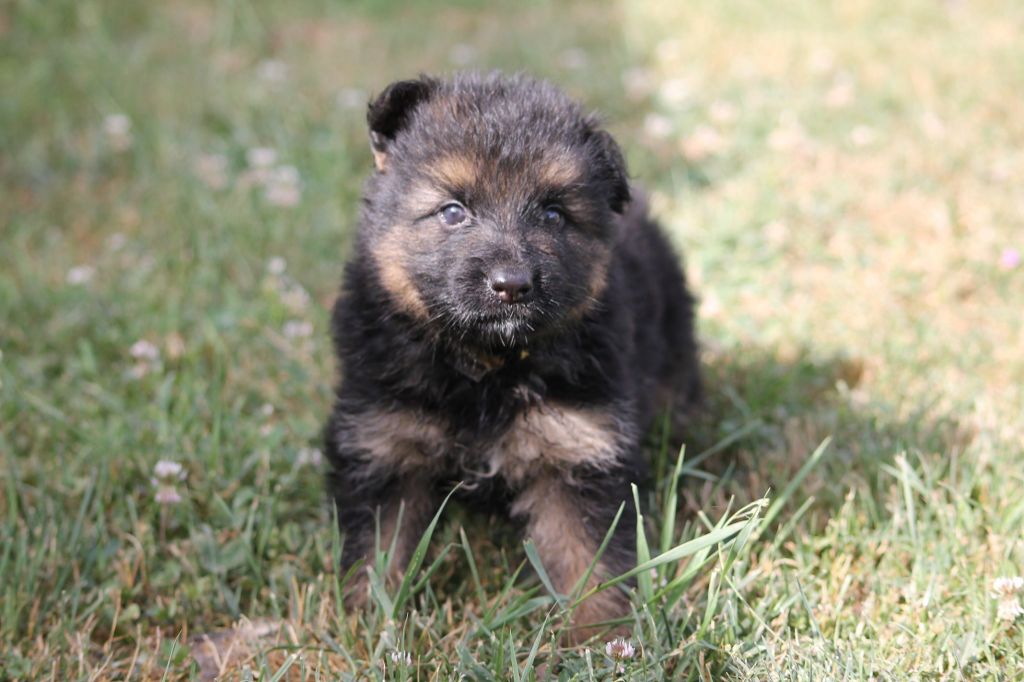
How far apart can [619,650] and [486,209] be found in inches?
46.4

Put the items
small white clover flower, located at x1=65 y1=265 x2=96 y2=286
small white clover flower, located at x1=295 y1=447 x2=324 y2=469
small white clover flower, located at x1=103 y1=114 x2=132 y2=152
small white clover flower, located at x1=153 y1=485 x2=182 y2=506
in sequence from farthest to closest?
small white clover flower, located at x1=103 y1=114 x2=132 y2=152, small white clover flower, located at x1=65 y1=265 x2=96 y2=286, small white clover flower, located at x1=295 y1=447 x2=324 y2=469, small white clover flower, located at x1=153 y1=485 x2=182 y2=506

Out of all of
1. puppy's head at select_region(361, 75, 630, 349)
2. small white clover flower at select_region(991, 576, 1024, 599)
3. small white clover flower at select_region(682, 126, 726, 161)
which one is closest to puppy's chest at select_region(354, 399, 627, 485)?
puppy's head at select_region(361, 75, 630, 349)

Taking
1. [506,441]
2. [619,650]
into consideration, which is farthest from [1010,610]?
[506,441]

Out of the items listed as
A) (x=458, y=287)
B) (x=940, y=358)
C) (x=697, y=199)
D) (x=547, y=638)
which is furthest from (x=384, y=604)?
(x=697, y=199)

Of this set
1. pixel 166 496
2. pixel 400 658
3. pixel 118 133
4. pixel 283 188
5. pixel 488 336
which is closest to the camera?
pixel 400 658

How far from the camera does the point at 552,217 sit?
2.87 metres

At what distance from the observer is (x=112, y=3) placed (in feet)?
26.7

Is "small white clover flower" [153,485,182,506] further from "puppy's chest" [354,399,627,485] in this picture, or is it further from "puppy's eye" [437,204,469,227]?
"puppy's eye" [437,204,469,227]

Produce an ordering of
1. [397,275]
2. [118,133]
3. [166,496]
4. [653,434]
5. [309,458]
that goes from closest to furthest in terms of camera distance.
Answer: [397,275], [166,496], [309,458], [653,434], [118,133]

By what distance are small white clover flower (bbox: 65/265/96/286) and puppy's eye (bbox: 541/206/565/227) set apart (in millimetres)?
2748

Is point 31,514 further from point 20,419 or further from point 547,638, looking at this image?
point 547,638

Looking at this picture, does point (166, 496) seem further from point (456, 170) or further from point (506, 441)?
point (456, 170)

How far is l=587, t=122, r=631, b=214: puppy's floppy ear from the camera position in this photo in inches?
118

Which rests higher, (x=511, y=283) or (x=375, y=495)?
(x=511, y=283)
